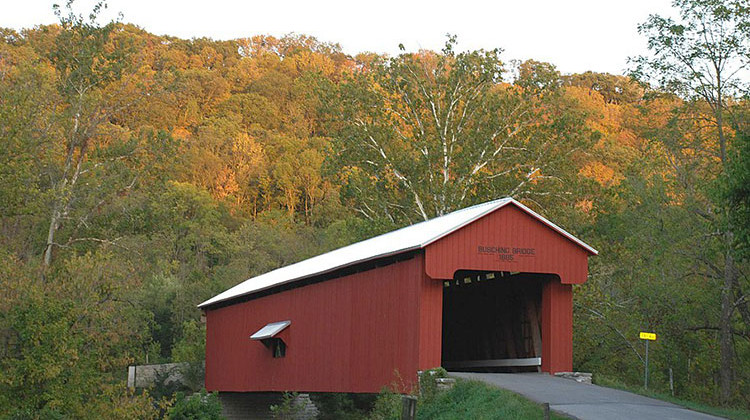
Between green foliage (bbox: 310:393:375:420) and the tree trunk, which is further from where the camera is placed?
green foliage (bbox: 310:393:375:420)

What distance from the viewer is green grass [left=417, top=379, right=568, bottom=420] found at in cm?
1263

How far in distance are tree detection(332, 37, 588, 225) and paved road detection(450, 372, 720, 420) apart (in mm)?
15463

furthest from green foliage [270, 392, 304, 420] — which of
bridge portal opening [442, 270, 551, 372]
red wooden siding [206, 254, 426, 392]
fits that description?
bridge portal opening [442, 270, 551, 372]

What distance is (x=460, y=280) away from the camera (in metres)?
21.2

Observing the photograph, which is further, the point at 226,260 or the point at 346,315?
the point at 226,260

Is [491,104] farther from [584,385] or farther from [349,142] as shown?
[584,385]

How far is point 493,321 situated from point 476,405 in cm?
724

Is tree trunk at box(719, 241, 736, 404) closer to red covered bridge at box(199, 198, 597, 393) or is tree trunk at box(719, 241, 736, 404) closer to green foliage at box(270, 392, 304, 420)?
red covered bridge at box(199, 198, 597, 393)

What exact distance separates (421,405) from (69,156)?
21400 mm

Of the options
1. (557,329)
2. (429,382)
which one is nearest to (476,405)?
(429,382)

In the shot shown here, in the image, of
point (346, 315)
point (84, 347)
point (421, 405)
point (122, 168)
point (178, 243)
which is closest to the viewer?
point (421, 405)

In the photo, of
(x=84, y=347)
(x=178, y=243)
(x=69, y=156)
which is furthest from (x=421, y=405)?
(x=178, y=243)

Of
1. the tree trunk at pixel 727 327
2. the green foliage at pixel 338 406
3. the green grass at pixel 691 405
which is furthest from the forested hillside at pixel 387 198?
the green foliage at pixel 338 406

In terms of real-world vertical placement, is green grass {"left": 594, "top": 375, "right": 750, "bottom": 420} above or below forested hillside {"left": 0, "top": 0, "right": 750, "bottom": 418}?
below
